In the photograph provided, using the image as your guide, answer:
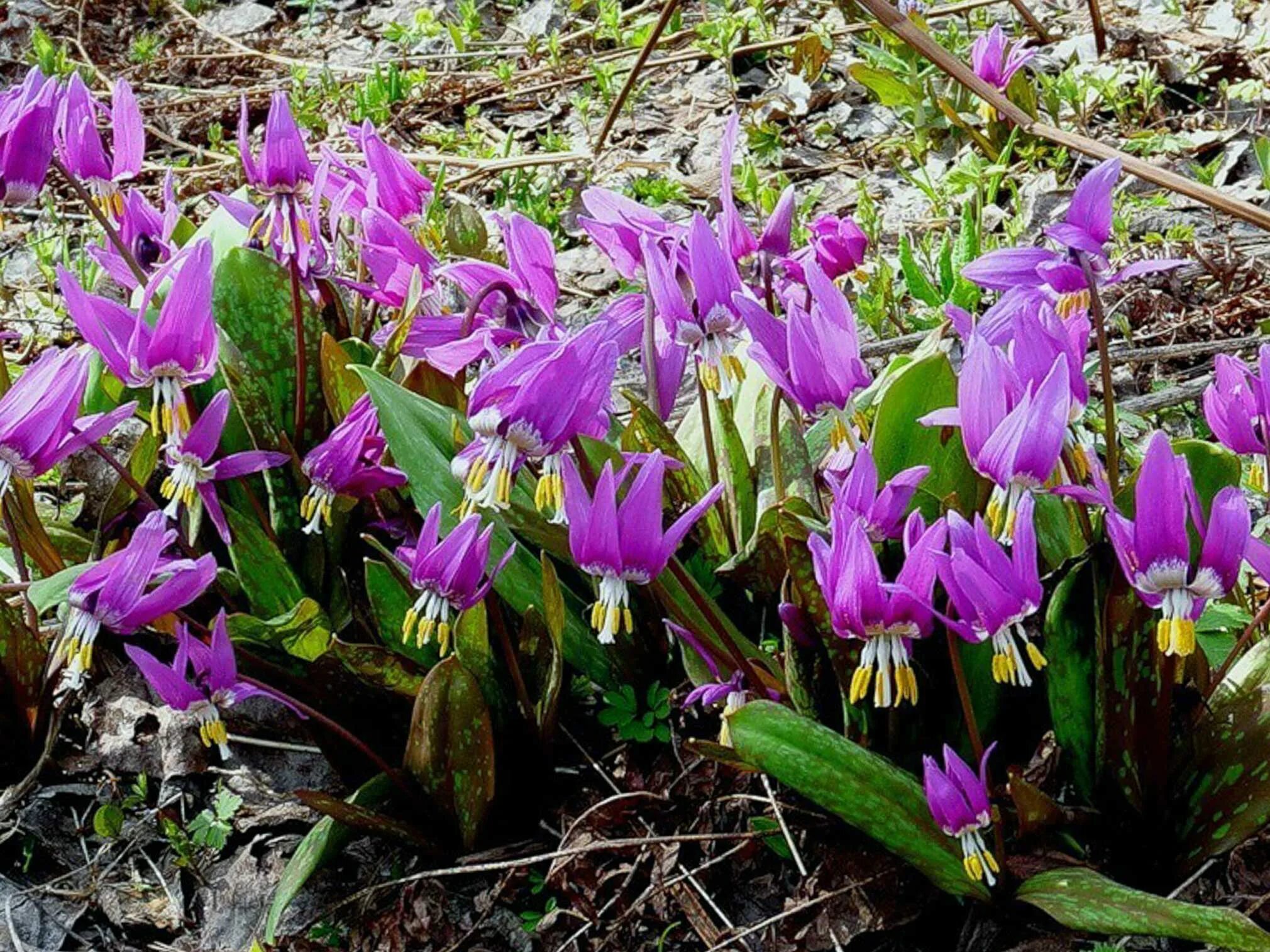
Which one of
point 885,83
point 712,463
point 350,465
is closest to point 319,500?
point 350,465

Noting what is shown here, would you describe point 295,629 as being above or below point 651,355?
below

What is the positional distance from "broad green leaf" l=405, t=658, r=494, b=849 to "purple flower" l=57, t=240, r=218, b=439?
17.9 inches

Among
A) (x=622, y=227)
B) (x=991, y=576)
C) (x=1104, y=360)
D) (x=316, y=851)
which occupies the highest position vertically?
(x=622, y=227)

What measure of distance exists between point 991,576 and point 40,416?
3.45 ft

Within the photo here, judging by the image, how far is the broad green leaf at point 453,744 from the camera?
158cm

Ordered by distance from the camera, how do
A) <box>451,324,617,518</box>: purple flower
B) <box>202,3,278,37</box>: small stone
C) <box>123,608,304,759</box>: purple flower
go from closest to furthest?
1. <box>451,324,617,518</box>: purple flower
2. <box>123,608,304,759</box>: purple flower
3. <box>202,3,278,37</box>: small stone

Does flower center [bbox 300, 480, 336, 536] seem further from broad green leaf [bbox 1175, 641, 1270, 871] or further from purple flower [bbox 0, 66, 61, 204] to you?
broad green leaf [bbox 1175, 641, 1270, 871]

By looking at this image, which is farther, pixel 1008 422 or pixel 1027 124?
pixel 1008 422

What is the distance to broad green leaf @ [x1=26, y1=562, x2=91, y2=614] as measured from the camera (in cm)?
166

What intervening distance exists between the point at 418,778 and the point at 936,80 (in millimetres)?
2476

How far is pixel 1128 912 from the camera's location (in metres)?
1.31

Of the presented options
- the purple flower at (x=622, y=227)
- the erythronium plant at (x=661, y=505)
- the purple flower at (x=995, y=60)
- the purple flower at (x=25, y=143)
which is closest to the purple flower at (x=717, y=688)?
the erythronium plant at (x=661, y=505)

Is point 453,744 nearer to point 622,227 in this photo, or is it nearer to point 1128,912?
point 622,227

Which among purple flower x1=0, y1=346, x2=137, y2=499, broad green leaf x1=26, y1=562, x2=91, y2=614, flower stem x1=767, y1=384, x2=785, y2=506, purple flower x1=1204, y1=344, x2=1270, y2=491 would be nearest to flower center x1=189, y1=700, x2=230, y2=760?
broad green leaf x1=26, y1=562, x2=91, y2=614
